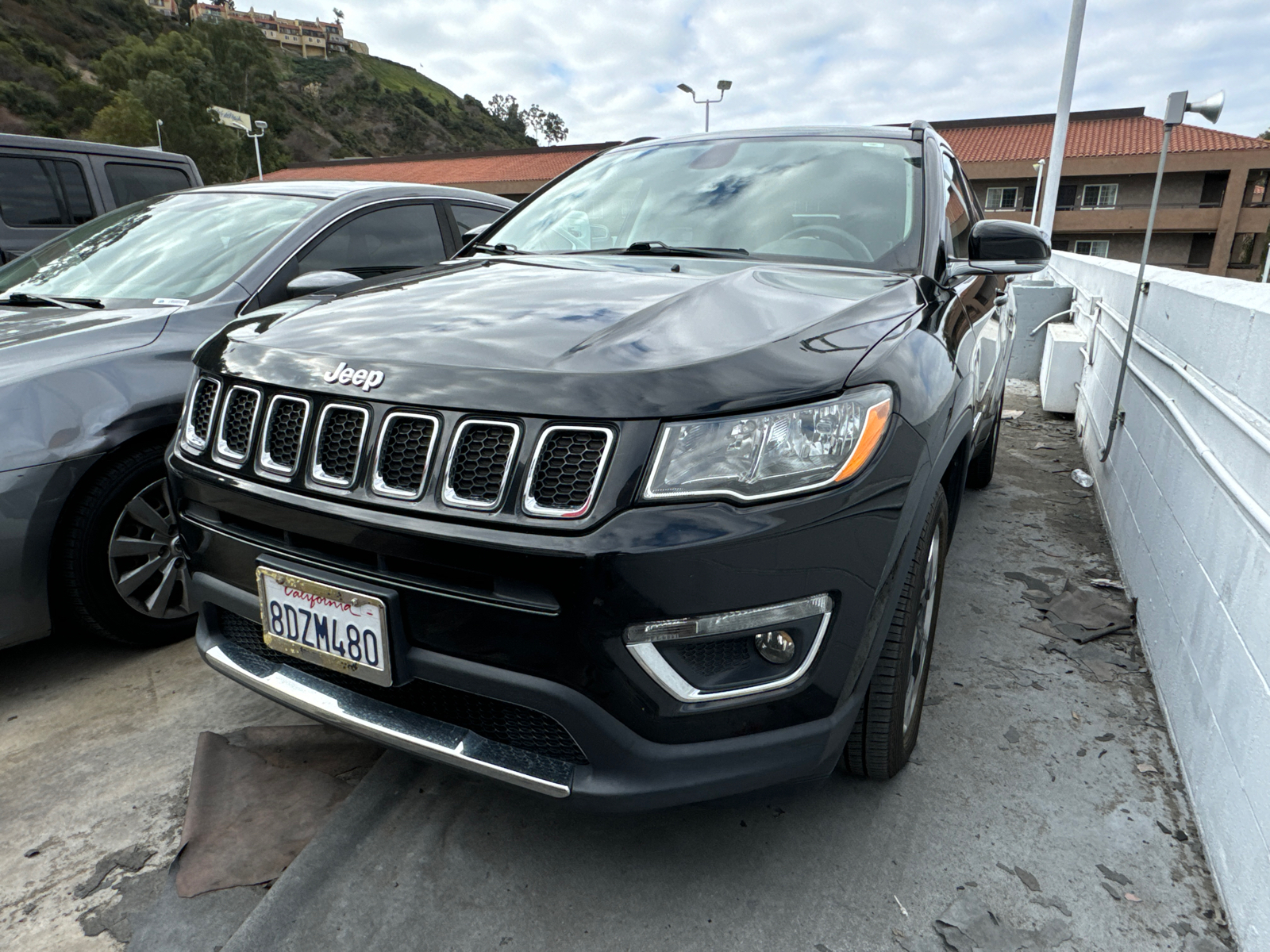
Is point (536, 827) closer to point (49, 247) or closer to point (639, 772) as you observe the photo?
point (639, 772)

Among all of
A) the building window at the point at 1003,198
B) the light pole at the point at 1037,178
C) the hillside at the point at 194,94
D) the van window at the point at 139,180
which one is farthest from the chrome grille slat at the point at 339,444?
the hillside at the point at 194,94

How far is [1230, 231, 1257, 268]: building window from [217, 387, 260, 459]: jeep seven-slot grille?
145 feet

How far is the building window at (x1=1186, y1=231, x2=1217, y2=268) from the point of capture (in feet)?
122

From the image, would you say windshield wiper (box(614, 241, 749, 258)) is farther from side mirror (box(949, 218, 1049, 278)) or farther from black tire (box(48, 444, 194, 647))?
black tire (box(48, 444, 194, 647))

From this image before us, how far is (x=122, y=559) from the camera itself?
2662 millimetres

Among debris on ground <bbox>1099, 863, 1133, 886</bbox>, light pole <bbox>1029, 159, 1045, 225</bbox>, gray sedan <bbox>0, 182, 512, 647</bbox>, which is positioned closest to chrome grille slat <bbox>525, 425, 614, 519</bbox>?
gray sedan <bbox>0, 182, 512, 647</bbox>

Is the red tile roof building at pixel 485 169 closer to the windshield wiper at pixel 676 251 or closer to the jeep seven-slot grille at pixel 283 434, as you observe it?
the windshield wiper at pixel 676 251

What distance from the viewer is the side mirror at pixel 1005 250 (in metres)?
2.38

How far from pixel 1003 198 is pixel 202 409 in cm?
4364

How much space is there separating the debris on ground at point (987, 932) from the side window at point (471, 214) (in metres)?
3.75

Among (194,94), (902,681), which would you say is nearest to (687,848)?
(902,681)

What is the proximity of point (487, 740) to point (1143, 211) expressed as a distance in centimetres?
4363

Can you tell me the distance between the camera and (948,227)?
101 inches

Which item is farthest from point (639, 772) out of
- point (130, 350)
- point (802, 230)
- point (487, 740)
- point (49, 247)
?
point (49, 247)
